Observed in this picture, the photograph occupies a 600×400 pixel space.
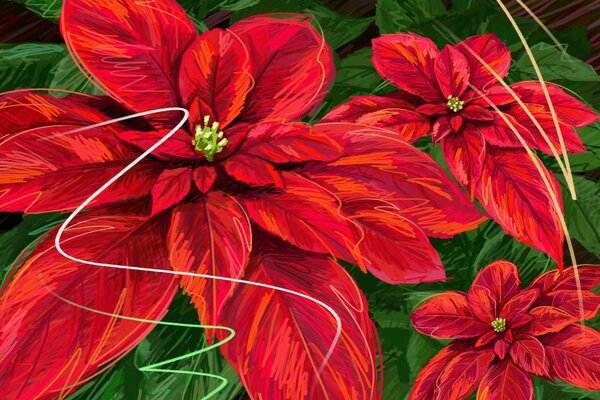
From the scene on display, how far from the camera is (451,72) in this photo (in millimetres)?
283

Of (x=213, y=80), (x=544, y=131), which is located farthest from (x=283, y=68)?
(x=544, y=131)

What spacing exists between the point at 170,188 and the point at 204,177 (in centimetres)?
1

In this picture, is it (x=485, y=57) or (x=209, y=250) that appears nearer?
(x=209, y=250)

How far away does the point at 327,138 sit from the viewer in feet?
0.70

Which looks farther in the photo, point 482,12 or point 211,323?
point 482,12

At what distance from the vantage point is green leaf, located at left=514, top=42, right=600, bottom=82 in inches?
12.1

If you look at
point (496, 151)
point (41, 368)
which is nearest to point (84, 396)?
point (41, 368)

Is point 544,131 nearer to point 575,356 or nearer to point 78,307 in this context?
point 575,356

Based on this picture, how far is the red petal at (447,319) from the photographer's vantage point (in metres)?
0.27

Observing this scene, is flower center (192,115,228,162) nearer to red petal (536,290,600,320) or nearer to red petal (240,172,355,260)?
red petal (240,172,355,260)

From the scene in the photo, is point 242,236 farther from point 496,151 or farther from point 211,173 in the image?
point 496,151

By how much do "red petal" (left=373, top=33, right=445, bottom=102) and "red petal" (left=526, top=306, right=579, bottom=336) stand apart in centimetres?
11

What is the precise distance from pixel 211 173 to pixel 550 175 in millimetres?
159

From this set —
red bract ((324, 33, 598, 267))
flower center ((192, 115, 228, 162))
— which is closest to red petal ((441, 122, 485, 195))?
red bract ((324, 33, 598, 267))
